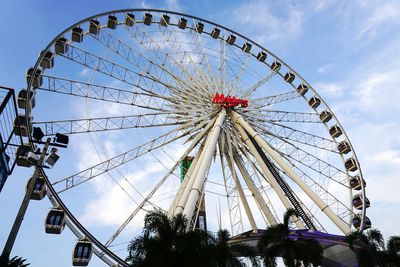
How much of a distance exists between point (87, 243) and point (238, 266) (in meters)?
7.57

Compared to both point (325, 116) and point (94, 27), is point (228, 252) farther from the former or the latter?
point (325, 116)

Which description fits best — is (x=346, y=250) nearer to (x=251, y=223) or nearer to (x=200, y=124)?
(x=251, y=223)

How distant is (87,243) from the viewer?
62.7ft

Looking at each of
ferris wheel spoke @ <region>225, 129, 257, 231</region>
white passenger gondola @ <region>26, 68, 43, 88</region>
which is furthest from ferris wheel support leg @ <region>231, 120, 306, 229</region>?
white passenger gondola @ <region>26, 68, 43, 88</region>

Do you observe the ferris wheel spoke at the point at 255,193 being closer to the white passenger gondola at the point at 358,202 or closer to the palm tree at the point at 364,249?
the palm tree at the point at 364,249

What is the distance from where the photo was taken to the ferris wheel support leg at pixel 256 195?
2473 centimetres

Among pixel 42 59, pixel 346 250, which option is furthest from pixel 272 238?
pixel 42 59

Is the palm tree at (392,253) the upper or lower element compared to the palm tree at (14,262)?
upper

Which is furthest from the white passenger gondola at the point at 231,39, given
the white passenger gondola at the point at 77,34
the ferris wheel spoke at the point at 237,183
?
the white passenger gondola at the point at 77,34

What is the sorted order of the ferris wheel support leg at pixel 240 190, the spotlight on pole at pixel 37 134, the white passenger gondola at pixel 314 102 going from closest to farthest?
the spotlight on pole at pixel 37 134, the ferris wheel support leg at pixel 240 190, the white passenger gondola at pixel 314 102

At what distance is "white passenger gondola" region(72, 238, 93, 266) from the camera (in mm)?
18670

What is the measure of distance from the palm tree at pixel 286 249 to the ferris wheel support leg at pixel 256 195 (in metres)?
3.59

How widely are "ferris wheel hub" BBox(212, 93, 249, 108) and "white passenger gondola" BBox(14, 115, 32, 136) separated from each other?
1274cm

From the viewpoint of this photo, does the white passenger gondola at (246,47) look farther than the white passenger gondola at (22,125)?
Yes
